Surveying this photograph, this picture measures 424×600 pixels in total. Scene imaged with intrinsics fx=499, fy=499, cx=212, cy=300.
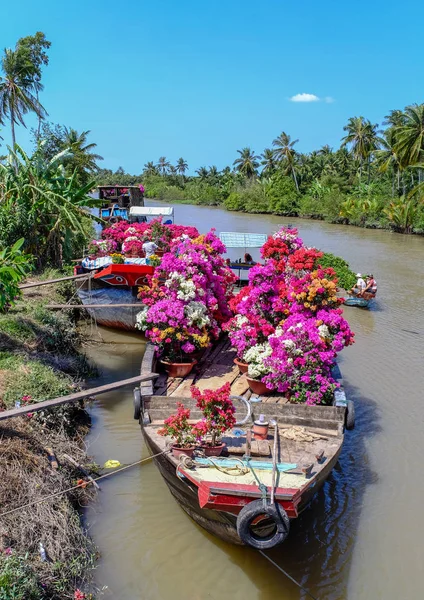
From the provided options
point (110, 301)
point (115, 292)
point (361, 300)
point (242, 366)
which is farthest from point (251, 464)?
point (361, 300)

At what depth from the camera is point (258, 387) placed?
7.41 metres

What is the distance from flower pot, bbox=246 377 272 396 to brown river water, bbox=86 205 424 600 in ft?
4.94

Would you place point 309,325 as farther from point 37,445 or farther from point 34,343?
point 34,343

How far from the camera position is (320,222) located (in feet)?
162

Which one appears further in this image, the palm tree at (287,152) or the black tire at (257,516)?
the palm tree at (287,152)

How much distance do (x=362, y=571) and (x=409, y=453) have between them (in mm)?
2784

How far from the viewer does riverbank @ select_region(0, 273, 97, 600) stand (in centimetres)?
457

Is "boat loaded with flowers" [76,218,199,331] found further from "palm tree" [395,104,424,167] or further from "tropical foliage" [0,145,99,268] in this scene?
"palm tree" [395,104,424,167]

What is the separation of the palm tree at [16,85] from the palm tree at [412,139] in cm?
2487

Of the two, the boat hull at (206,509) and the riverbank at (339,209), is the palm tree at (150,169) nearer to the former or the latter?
the riverbank at (339,209)

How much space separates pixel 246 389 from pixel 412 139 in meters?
33.7

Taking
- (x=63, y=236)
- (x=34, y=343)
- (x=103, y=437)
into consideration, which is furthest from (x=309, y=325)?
(x=63, y=236)

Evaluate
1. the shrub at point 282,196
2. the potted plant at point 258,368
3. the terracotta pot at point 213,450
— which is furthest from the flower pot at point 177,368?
the shrub at point 282,196

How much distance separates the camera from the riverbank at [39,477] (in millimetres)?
4574
